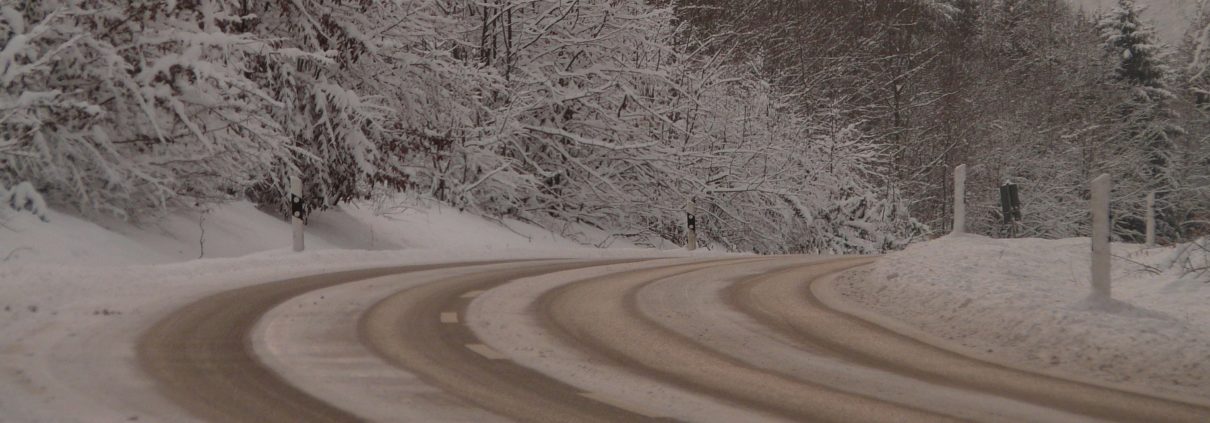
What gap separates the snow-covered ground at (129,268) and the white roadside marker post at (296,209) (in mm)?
730

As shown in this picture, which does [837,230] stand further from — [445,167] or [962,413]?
[962,413]

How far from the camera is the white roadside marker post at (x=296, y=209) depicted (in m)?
15.3

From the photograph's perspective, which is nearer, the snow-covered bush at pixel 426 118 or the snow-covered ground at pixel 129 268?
the snow-covered ground at pixel 129 268

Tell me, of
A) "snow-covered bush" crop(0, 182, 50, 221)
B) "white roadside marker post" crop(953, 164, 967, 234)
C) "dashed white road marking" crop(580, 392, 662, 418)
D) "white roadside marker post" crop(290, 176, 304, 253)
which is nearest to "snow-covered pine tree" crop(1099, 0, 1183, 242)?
"white roadside marker post" crop(953, 164, 967, 234)

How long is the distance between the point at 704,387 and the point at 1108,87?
213ft

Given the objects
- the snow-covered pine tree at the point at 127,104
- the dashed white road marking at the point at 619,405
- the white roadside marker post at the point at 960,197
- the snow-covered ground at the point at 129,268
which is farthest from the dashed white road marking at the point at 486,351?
the white roadside marker post at the point at 960,197

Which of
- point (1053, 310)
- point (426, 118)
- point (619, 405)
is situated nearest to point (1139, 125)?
point (426, 118)

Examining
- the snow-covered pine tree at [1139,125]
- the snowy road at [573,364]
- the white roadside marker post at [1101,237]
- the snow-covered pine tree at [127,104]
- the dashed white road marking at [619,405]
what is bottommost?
the dashed white road marking at [619,405]

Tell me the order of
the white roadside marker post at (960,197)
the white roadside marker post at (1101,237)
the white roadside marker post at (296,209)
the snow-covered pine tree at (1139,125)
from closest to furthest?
the white roadside marker post at (1101,237) < the white roadside marker post at (960,197) < the white roadside marker post at (296,209) < the snow-covered pine tree at (1139,125)

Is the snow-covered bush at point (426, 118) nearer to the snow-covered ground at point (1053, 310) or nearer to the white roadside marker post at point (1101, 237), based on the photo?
the snow-covered ground at point (1053, 310)

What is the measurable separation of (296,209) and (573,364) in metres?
9.43

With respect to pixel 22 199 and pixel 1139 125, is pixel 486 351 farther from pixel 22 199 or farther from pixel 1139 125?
pixel 1139 125

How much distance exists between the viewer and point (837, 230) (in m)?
35.3

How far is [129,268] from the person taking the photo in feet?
37.3
